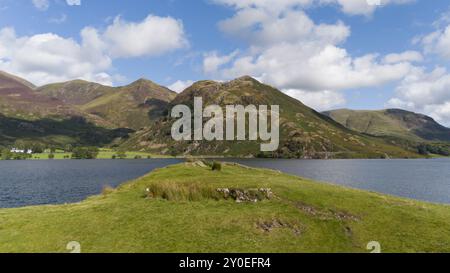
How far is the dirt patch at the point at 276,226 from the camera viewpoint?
86.2 feet

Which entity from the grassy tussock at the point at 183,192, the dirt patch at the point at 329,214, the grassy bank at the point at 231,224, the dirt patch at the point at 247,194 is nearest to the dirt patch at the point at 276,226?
the grassy bank at the point at 231,224

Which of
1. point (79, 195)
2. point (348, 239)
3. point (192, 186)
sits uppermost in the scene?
point (192, 186)

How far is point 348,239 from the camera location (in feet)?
81.9

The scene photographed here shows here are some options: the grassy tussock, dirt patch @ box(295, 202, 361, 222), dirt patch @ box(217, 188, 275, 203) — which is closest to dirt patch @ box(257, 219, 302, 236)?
dirt patch @ box(295, 202, 361, 222)

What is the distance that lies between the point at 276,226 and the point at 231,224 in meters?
3.54

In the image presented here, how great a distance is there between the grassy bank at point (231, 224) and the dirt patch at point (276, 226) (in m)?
0.08

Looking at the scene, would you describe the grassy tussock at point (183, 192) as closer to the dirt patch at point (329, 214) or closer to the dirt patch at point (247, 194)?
the dirt patch at point (247, 194)

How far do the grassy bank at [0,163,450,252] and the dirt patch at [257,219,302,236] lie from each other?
76 millimetres

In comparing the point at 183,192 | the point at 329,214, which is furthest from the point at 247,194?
the point at 329,214

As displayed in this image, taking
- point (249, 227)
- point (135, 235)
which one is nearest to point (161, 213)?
point (135, 235)

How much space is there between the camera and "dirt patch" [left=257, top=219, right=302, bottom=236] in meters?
26.3
